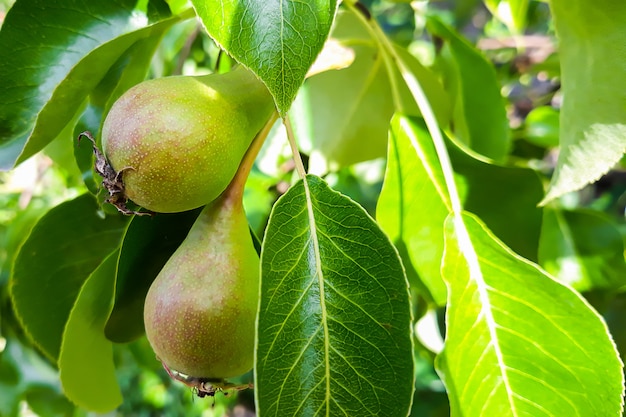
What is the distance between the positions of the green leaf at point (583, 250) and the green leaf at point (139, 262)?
0.44m

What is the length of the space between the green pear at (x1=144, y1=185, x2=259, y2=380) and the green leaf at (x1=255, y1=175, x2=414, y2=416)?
34 millimetres

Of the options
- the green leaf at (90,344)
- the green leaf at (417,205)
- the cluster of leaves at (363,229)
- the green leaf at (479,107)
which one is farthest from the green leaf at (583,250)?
the green leaf at (90,344)

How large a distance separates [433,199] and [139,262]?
0.27m

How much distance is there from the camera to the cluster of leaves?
0.40 meters

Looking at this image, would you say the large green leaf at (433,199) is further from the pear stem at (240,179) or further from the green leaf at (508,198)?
the pear stem at (240,179)

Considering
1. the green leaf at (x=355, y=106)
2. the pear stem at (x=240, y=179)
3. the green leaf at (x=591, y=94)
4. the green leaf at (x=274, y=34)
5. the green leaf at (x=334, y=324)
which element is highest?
the green leaf at (x=274, y=34)

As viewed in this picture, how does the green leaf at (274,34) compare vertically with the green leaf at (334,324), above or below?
above

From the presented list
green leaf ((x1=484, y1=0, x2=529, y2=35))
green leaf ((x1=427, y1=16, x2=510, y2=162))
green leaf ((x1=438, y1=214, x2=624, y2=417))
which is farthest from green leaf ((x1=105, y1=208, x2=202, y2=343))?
green leaf ((x1=484, y1=0, x2=529, y2=35))

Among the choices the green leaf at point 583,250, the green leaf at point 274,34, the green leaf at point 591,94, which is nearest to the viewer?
the green leaf at point 274,34

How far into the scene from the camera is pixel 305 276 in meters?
0.42

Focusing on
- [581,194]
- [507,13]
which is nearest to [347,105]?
[507,13]

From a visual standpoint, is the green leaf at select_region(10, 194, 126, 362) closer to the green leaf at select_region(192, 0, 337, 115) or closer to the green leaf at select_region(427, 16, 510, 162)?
the green leaf at select_region(192, 0, 337, 115)

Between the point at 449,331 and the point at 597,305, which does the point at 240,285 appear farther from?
the point at 597,305

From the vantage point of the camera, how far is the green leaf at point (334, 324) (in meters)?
0.40
